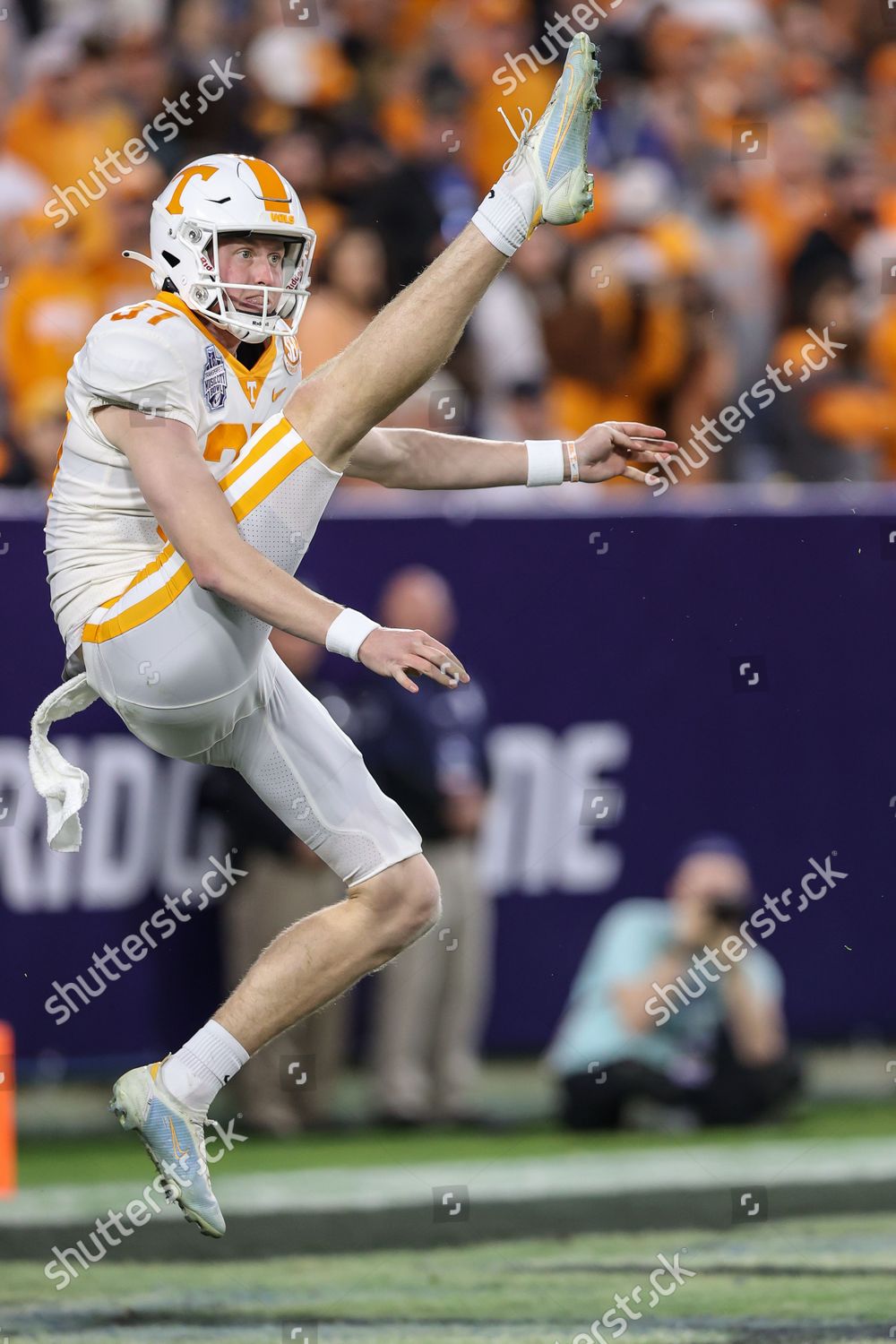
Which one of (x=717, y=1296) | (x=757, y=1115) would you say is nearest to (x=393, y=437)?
(x=717, y=1296)

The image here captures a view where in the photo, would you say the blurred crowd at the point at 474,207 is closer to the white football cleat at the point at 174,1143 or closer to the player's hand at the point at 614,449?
the player's hand at the point at 614,449

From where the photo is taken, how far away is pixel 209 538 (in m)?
4.90

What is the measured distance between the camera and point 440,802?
28.2ft

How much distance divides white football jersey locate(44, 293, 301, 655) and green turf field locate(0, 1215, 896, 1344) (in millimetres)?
2180

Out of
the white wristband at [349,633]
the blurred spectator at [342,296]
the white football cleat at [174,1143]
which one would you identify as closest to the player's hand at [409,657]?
the white wristband at [349,633]

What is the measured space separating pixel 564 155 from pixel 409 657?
1.19 meters

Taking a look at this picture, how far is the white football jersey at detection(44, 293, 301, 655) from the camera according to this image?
16.6ft

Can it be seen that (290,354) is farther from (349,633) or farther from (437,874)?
(437,874)

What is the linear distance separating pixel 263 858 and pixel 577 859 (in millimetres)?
1274

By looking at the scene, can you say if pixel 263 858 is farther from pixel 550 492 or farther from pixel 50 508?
pixel 50 508

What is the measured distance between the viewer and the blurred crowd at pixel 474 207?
905 cm

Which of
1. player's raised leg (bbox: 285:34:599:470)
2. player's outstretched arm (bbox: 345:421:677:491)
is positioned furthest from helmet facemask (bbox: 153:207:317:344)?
player's outstretched arm (bbox: 345:421:677:491)

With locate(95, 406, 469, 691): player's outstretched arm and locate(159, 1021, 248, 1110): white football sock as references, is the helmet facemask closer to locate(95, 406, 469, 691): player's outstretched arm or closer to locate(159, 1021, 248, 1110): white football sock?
locate(95, 406, 469, 691): player's outstretched arm

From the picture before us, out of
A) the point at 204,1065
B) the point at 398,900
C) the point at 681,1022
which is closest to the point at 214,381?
the point at 398,900
